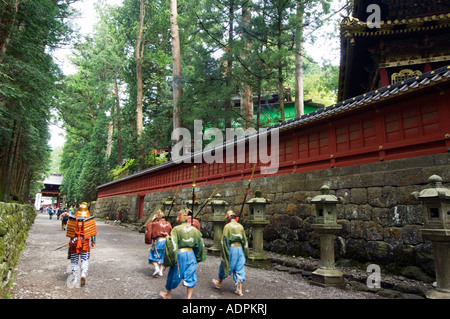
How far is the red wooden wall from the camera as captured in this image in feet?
20.7

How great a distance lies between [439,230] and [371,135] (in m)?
3.57

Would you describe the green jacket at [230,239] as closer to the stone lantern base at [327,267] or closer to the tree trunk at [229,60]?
the stone lantern base at [327,267]

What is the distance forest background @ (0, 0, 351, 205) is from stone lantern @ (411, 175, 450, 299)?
10.9 m

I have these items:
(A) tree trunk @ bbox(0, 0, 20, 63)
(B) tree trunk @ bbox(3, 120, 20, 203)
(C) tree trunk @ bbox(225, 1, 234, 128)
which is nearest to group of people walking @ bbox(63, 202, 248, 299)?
(A) tree trunk @ bbox(0, 0, 20, 63)

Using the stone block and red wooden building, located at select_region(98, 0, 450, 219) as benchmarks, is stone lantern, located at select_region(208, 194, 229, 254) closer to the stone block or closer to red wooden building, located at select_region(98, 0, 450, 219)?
red wooden building, located at select_region(98, 0, 450, 219)

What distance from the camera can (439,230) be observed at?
177 inches

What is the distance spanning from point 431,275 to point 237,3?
1629cm

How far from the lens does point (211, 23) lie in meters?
17.0

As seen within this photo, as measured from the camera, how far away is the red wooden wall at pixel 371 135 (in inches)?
248

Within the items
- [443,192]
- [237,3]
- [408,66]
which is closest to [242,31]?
[237,3]

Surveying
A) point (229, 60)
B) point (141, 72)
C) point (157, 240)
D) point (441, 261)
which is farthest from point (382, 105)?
point (141, 72)

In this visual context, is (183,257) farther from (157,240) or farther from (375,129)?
(375,129)
